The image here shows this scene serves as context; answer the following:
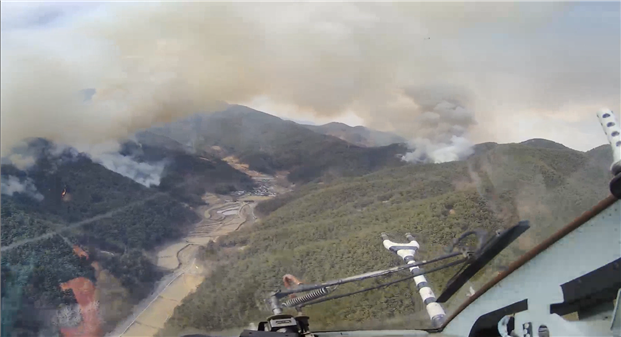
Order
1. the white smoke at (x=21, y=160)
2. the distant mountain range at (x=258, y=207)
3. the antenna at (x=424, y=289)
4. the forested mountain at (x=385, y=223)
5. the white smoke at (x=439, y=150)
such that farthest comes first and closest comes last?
1. the white smoke at (x=21, y=160)
2. the white smoke at (x=439, y=150)
3. the distant mountain range at (x=258, y=207)
4. the antenna at (x=424, y=289)
5. the forested mountain at (x=385, y=223)

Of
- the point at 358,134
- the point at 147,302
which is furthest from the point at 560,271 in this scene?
the point at 147,302

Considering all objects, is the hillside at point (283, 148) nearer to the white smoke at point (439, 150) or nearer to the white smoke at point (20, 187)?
the white smoke at point (439, 150)

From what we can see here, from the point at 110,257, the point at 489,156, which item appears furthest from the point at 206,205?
the point at 489,156

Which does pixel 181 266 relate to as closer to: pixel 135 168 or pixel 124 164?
pixel 135 168

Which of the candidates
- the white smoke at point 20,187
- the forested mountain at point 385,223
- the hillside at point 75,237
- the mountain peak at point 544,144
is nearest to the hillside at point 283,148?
the forested mountain at point 385,223

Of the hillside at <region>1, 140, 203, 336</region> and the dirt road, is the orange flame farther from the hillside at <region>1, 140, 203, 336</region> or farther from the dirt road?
the dirt road
